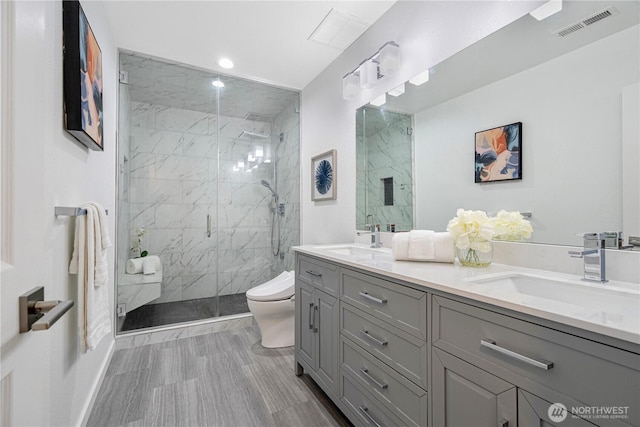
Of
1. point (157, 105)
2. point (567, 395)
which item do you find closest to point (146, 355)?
point (157, 105)

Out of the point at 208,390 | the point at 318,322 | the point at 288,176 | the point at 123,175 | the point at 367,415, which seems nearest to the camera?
the point at 367,415

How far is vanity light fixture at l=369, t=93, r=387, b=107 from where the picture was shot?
212 cm

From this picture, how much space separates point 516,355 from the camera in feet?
2.51

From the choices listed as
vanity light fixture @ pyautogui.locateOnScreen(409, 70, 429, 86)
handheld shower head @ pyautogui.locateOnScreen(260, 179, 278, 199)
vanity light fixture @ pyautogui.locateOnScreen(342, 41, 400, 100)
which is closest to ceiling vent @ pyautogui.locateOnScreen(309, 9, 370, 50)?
vanity light fixture @ pyautogui.locateOnScreen(342, 41, 400, 100)

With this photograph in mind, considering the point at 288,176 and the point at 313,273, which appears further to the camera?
the point at 288,176

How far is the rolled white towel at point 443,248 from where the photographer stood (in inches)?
54.3

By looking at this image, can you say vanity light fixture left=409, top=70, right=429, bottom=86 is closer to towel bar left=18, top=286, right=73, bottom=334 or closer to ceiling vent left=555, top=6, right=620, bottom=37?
ceiling vent left=555, top=6, right=620, bottom=37

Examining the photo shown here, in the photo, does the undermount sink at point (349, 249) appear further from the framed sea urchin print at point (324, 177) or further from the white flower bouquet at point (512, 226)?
the white flower bouquet at point (512, 226)

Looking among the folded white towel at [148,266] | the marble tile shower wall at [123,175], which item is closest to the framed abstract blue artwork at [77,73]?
the marble tile shower wall at [123,175]

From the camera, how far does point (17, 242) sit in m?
0.54

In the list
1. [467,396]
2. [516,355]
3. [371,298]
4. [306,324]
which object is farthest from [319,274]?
[516,355]

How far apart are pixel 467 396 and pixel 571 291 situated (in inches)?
20.0

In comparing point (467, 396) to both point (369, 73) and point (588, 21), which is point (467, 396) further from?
point (369, 73)

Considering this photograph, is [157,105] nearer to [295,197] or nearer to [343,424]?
[295,197]
